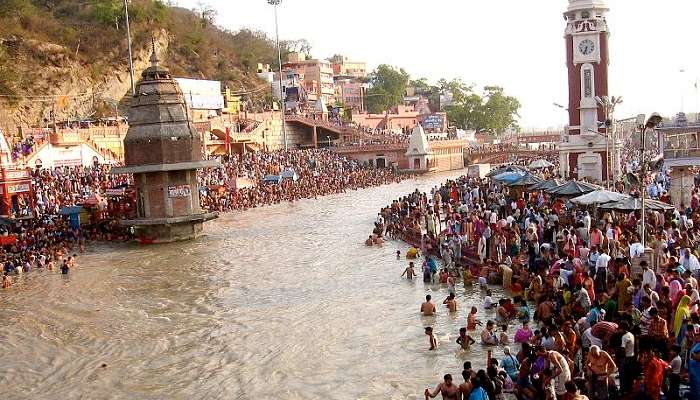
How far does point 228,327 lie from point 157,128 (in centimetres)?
1307

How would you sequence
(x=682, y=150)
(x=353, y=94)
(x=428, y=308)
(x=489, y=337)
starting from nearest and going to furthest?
(x=489, y=337) < (x=428, y=308) < (x=682, y=150) < (x=353, y=94)

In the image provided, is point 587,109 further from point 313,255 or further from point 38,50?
point 38,50

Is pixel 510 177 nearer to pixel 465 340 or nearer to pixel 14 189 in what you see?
pixel 465 340

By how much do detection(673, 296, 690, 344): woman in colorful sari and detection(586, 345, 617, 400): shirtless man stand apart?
117 cm

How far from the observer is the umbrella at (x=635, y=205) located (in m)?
15.5

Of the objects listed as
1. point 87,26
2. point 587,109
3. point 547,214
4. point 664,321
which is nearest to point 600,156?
point 587,109

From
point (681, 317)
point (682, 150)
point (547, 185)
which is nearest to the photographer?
point (681, 317)

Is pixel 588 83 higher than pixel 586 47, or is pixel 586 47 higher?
pixel 586 47

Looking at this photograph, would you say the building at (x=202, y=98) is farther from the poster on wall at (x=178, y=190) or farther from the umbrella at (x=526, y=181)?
the umbrella at (x=526, y=181)

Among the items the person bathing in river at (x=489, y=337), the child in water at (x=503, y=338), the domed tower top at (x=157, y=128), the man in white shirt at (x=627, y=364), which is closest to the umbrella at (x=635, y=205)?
the child in water at (x=503, y=338)

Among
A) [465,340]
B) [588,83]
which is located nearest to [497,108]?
[588,83]

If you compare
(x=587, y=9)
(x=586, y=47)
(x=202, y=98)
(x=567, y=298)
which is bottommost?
(x=567, y=298)

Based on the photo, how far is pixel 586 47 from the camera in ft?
109

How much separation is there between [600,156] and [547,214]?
1490 cm
